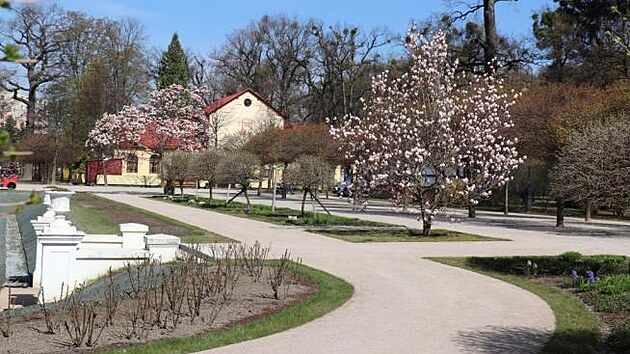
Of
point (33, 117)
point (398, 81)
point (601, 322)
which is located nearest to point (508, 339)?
point (601, 322)

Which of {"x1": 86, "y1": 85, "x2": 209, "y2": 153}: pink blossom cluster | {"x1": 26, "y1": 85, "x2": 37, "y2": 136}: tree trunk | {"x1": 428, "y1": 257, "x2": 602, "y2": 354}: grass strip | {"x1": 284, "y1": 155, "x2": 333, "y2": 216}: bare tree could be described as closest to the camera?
{"x1": 428, "y1": 257, "x2": 602, "y2": 354}: grass strip

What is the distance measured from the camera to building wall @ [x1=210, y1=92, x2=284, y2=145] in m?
74.5

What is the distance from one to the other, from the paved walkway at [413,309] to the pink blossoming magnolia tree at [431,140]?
2.88 m

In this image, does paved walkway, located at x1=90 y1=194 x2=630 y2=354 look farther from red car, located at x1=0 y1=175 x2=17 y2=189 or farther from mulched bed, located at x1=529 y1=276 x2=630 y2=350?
red car, located at x1=0 y1=175 x2=17 y2=189

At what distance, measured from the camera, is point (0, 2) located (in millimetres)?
2248

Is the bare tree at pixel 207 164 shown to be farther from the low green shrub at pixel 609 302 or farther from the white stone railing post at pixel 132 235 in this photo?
the low green shrub at pixel 609 302

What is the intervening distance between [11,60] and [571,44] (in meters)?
42.8

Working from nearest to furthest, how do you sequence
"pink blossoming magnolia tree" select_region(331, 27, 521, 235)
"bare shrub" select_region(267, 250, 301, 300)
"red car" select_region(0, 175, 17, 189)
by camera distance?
1. "bare shrub" select_region(267, 250, 301, 300)
2. "pink blossoming magnolia tree" select_region(331, 27, 521, 235)
3. "red car" select_region(0, 175, 17, 189)

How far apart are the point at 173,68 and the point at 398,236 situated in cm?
5891

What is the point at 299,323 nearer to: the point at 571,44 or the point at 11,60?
the point at 11,60

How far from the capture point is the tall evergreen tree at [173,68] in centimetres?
7575

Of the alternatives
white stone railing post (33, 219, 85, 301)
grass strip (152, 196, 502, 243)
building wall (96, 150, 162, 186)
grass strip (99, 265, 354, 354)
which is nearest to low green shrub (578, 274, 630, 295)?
grass strip (99, 265, 354, 354)

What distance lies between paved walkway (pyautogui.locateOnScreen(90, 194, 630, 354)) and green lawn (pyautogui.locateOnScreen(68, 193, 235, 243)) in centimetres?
181

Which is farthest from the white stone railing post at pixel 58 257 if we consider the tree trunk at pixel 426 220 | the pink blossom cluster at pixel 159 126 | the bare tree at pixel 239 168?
the pink blossom cluster at pixel 159 126
